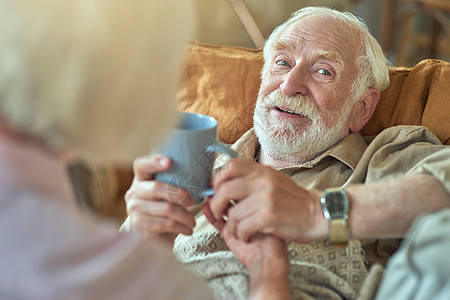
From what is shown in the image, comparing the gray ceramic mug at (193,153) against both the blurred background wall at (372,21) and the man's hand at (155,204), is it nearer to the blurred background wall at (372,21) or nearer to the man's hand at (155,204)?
the man's hand at (155,204)

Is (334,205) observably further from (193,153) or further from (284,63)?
(284,63)

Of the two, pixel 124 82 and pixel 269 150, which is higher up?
pixel 124 82

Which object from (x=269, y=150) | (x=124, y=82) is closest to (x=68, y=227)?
(x=124, y=82)

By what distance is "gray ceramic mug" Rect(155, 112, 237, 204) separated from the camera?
1.07 m

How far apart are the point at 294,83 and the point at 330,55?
15cm

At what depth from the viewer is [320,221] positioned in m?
1.17

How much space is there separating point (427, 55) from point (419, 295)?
4446mm

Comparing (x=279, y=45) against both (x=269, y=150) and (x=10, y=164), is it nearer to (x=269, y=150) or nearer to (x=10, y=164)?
(x=269, y=150)

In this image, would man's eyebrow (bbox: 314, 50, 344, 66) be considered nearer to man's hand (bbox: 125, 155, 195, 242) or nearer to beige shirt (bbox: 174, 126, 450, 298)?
beige shirt (bbox: 174, 126, 450, 298)

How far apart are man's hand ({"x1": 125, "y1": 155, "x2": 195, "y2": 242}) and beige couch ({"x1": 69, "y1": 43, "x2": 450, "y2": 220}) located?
42cm

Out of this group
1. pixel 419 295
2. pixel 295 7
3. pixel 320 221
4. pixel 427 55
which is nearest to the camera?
pixel 419 295

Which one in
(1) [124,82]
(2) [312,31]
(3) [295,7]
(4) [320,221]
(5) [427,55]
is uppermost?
(1) [124,82]

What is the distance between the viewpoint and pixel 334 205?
3.83 ft

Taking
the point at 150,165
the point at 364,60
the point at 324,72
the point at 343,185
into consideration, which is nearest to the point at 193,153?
the point at 150,165
